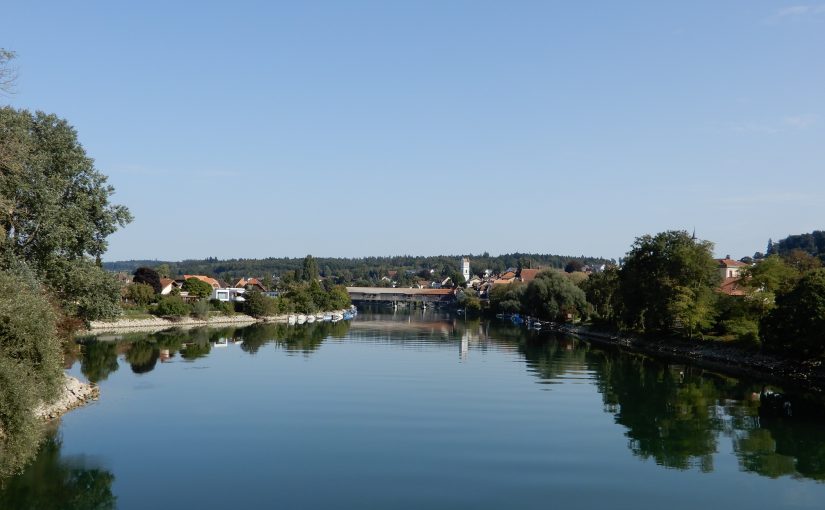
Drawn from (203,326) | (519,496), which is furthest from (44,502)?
(203,326)

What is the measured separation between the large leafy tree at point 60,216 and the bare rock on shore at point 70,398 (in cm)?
313

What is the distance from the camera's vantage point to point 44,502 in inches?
682

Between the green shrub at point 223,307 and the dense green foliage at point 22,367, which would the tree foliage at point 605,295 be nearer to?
the green shrub at point 223,307

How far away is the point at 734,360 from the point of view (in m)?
48.9

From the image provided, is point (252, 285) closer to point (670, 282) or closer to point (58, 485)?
point (670, 282)

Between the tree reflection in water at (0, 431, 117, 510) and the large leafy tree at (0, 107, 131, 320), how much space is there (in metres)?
7.81

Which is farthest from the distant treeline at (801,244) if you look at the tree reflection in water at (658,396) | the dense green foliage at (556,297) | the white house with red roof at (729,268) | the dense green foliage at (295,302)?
the tree reflection in water at (658,396)

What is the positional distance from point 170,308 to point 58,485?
7070cm

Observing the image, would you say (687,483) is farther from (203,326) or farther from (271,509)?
(203,326)

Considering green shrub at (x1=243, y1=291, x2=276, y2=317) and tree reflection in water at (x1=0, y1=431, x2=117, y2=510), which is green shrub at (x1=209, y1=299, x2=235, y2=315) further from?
tree reflection in water at (x1=0, y1=431, x2=117, y2=510)

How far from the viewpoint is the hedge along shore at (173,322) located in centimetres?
7281

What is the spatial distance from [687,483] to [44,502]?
55.1 feet

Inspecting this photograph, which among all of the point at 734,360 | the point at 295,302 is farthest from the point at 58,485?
the point at 295,302

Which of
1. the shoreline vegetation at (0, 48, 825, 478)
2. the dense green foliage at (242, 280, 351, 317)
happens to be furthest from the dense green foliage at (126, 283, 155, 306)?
the dense green foliage at (242, 280, 351, 317)
